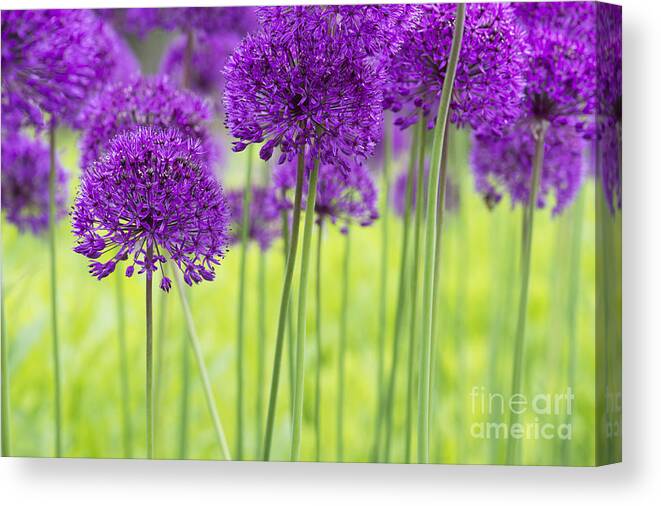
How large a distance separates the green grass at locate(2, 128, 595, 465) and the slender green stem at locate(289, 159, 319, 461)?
0.48ft

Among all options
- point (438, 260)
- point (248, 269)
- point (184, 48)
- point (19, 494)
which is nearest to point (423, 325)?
point (438, 260)

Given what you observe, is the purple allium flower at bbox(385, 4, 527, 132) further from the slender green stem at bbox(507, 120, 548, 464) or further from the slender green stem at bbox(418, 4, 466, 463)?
the slender green stem at bbox(507, 120, 548, 464)

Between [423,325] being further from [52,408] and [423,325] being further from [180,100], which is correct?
[52,408]

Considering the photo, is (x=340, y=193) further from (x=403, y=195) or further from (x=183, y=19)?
(x=183, y=19)

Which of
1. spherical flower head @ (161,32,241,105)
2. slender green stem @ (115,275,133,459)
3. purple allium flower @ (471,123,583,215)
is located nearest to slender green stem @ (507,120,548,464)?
purple allium flower @ (471,123,583,215)

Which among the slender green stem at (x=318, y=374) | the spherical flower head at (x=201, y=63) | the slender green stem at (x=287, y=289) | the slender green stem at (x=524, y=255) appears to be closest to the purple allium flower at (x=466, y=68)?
the slender green stem at (x=524, y=255)

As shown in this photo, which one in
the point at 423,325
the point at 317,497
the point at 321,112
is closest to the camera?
the point at 321,112

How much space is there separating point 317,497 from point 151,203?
98cm

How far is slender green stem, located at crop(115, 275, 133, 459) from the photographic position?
253cm

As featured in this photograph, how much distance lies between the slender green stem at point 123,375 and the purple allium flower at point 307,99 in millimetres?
848

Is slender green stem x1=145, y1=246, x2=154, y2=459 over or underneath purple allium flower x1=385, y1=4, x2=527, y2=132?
underneath

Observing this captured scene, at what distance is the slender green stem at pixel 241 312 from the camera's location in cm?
243

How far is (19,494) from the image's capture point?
8.46ft

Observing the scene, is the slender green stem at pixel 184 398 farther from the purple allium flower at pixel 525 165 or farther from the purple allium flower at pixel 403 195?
the purple allium flower at pixel 525 165
